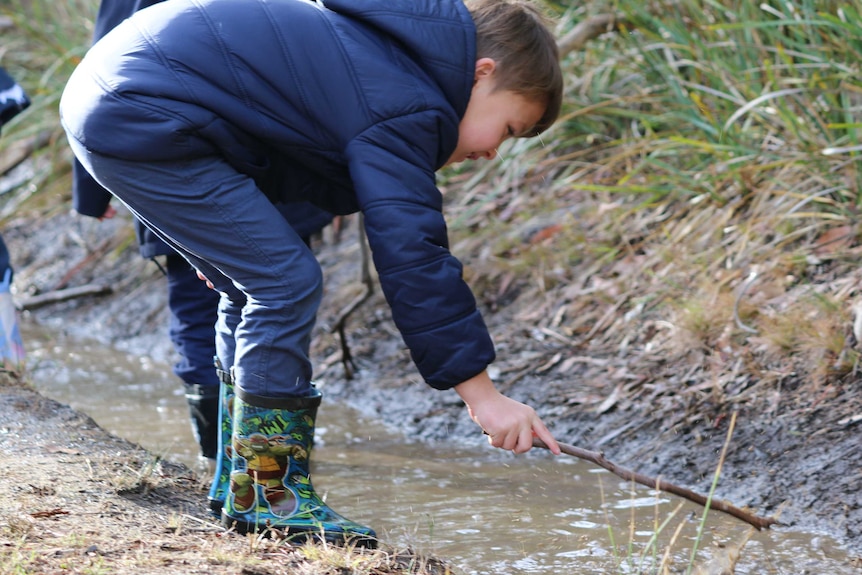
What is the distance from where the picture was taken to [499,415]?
2.01 meters

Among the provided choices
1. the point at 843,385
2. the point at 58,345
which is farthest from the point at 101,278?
the point at 843,385

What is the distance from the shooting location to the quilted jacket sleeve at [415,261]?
1.93 meters

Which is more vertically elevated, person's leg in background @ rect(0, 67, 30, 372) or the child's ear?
the child's ear

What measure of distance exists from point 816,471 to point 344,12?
1659 mm

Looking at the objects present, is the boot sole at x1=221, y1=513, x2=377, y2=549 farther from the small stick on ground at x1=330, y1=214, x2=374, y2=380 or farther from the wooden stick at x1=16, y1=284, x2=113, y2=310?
the wooden stick at x1=16, y1=284, x2=113, y2=310

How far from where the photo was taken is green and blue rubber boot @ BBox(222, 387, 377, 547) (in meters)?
2.10

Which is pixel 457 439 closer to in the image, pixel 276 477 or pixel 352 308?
pixel 352 308

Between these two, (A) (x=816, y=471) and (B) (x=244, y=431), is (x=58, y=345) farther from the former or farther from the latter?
(A) (x=816, y=471)

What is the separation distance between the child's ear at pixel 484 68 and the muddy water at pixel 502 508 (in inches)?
37.7

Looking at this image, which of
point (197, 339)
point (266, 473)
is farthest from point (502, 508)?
point (197, 339)

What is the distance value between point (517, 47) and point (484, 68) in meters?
0.08

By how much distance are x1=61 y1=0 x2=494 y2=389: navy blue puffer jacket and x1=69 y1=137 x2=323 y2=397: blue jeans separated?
5 centimetres

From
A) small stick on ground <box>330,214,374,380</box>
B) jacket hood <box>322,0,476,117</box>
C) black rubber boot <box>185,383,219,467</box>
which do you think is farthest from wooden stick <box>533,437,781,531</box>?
small stick on ground <box>330,214,374,380</box>

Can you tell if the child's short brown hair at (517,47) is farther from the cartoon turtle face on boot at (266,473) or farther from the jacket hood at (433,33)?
the cartoon turtle face on boot at (266,473)
